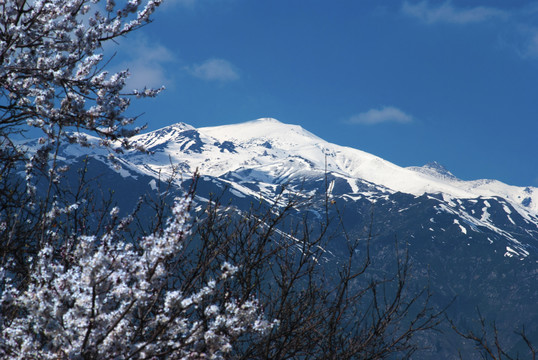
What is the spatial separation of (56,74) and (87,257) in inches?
179

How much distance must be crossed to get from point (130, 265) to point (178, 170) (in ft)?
16.3

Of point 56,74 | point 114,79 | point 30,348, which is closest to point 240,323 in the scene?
point 30,348

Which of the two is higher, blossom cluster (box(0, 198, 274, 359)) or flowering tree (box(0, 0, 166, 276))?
flowering tree (box(0, 0, 166, 276))

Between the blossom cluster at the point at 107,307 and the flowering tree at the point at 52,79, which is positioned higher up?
the flowering tree at the point at 52,79

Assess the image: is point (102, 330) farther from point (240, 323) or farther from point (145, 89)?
point (145, 89)

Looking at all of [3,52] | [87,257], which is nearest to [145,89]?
[3,52]

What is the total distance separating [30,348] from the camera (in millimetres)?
5004

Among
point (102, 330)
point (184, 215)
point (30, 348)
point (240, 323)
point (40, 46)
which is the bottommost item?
point (30, 348)

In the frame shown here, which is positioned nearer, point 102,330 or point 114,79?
point 102,330

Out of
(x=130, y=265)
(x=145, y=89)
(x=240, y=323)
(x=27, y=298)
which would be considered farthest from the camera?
(x=145, y=89)

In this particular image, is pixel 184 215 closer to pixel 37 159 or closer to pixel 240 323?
pixel 240 323

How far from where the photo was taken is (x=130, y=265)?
16.6ft

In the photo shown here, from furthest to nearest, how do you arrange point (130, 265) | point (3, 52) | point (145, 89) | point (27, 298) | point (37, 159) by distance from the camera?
point (145, 89)
point (37, 159)
point (3, 52)
point (130, 265)
point (27, 298)

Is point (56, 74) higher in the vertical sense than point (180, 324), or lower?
higher
